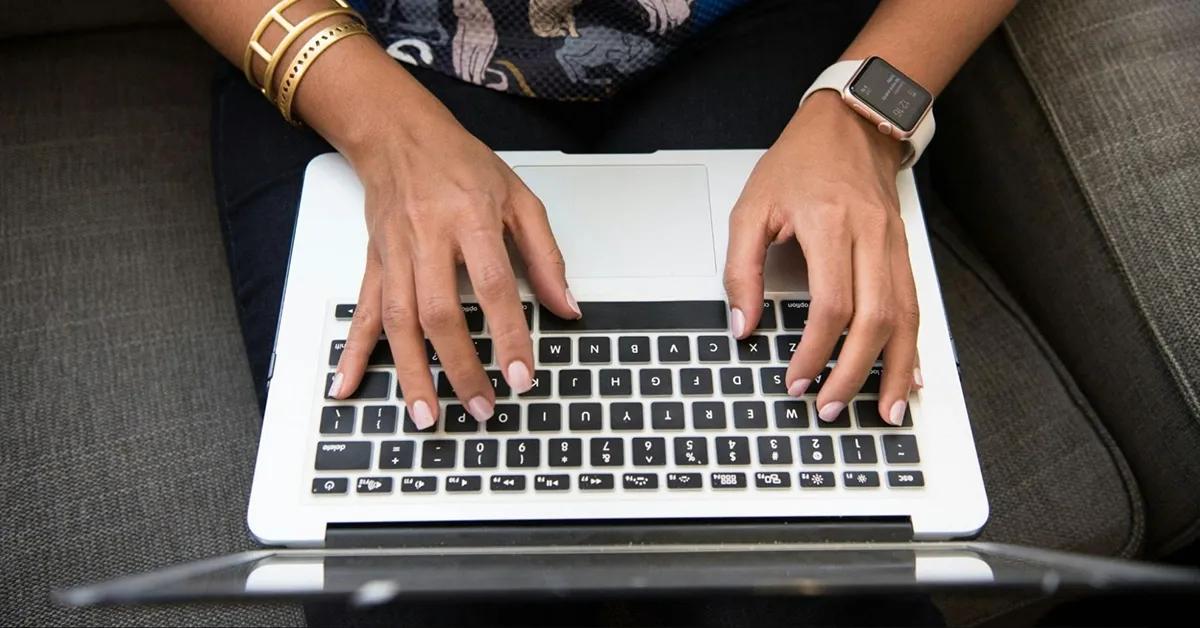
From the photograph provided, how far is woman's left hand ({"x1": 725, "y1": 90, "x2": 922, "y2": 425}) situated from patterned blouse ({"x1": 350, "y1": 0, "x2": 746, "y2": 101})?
0.16m

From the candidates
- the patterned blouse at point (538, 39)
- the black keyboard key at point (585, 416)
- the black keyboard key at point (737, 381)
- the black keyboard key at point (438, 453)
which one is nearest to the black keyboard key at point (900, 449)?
the black keyboard key at point (737, 381)

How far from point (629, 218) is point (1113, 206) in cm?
46

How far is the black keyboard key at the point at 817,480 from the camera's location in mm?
577

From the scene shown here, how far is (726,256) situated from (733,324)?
A: 0.07 metres

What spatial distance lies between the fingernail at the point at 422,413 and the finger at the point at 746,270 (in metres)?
0.24

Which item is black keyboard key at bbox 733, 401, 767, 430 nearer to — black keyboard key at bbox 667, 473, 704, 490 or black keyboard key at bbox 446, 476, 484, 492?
black keyboard key at bbox 667, 473, 704, 490

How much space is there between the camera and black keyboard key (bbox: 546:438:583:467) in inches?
23.1

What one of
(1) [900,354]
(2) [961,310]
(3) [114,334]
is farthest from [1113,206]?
(3) [114,334]

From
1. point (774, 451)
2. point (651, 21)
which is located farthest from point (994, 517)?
point (651, 21)

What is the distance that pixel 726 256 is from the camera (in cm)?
66

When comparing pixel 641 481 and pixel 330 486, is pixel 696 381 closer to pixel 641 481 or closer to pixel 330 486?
pixel 641 481

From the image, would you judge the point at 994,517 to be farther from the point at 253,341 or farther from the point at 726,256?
the point at 253,341

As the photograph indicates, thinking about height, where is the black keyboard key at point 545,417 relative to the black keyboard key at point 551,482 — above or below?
above

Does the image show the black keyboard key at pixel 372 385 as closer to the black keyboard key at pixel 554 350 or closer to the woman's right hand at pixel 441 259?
the woman's right hand at pixel 441 259
